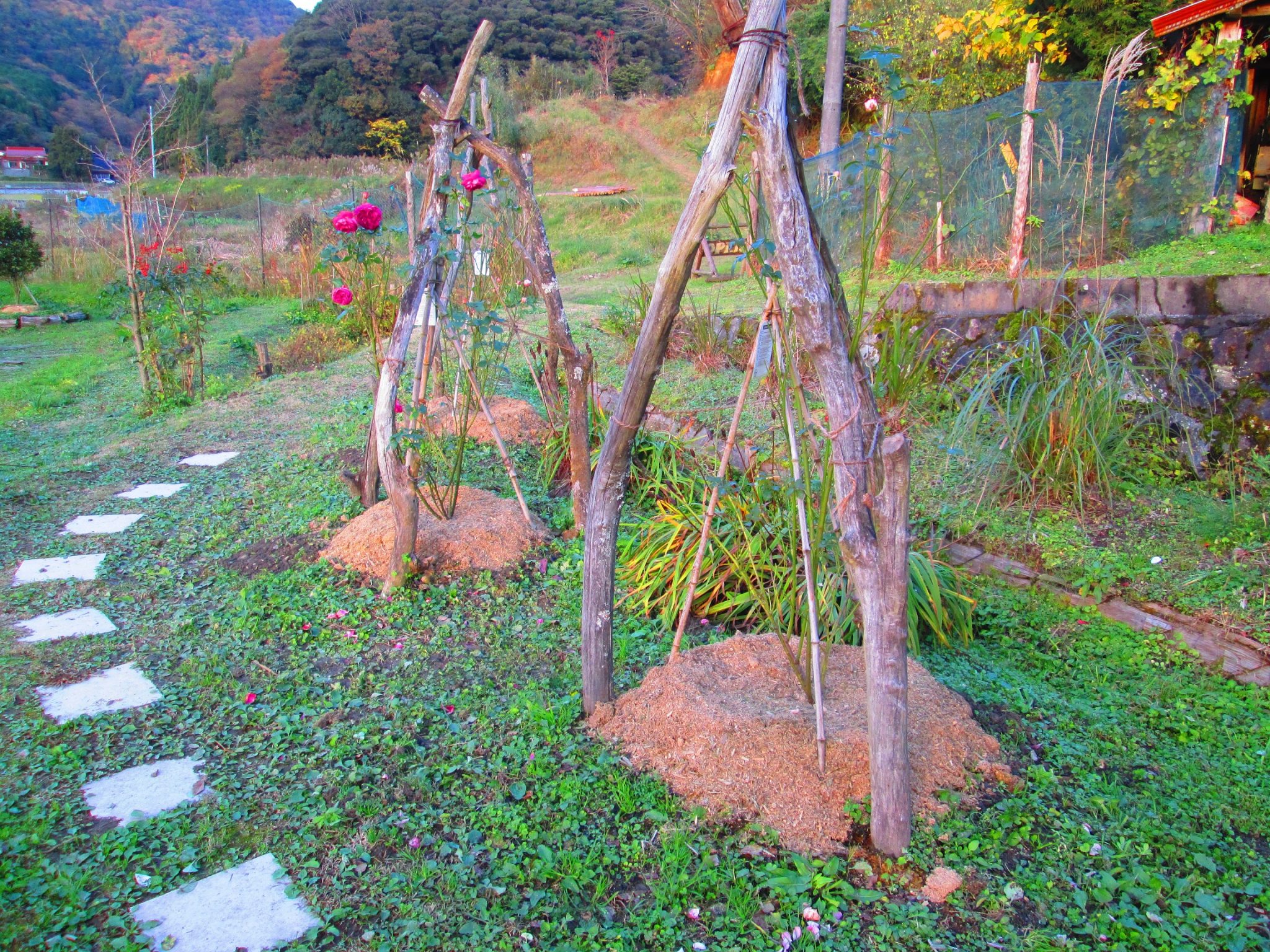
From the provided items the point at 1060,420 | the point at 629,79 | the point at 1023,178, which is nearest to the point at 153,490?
the point at 1060,420

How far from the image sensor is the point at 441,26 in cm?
3022

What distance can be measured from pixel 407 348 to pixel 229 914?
211cm

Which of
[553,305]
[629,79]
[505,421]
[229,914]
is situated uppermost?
[629,79]

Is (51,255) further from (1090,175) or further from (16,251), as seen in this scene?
(1090,175)

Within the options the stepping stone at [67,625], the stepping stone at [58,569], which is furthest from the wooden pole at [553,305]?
the stepping stone at [58,569]

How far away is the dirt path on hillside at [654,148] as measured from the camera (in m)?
21.3

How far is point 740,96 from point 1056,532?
8.48ft

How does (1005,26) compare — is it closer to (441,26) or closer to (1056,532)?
(1056,532)

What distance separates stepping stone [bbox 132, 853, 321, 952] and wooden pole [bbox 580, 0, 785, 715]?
0.93 meters

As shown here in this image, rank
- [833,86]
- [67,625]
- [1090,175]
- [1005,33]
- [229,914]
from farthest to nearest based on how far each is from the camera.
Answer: [833,86] → [1005,33] → [1090,175] → [67,625] → [229,914]

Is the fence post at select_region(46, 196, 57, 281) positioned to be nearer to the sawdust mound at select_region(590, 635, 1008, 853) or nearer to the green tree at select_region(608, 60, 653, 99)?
the sawdust mound at select_region(590, 635, 1008, 853)

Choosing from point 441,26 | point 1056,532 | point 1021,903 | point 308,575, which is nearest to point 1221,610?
point 1056,532

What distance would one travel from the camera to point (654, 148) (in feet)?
76.7

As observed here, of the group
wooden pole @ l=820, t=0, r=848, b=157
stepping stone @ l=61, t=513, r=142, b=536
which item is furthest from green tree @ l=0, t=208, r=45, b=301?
wooden pole @ l=820, t=0, r=848, b=157
